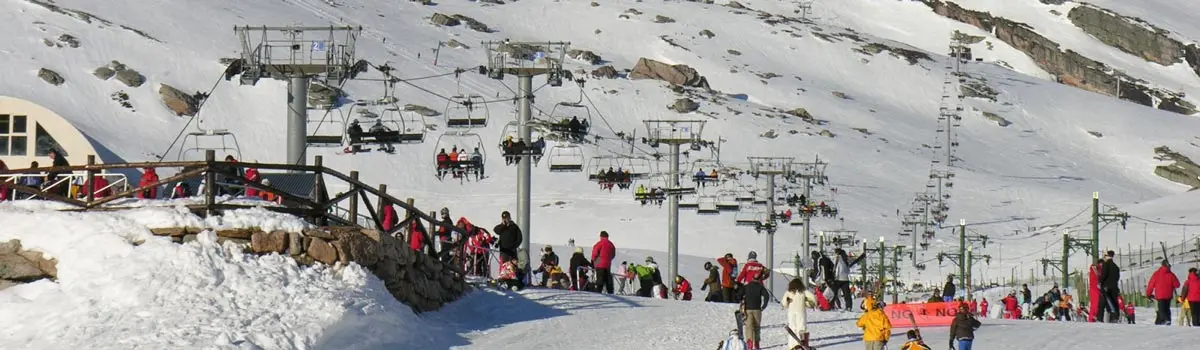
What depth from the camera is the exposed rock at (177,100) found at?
101 m

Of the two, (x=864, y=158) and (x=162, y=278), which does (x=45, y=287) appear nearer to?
(x=162, y=278)

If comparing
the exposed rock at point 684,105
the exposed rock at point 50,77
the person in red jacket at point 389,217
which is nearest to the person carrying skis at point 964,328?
the person in red jacket at point 389,217

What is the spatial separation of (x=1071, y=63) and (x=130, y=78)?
331 ft

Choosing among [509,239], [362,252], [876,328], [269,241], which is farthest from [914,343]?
[509,239]

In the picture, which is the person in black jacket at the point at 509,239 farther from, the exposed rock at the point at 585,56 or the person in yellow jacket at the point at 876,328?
the exposed rock at the point at 585,56

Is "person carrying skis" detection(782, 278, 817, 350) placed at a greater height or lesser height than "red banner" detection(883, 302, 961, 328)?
greater

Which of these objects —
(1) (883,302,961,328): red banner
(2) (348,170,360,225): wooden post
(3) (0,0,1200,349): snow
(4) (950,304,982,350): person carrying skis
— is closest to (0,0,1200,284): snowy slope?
(3) (0,0,1200,349): snow

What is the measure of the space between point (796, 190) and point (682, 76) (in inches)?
1278

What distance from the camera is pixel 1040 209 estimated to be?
102 meters

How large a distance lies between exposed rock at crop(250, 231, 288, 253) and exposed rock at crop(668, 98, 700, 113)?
96099 mm

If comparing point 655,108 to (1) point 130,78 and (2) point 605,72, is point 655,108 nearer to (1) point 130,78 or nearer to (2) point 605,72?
(2) point 605,72

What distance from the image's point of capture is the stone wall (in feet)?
71.6

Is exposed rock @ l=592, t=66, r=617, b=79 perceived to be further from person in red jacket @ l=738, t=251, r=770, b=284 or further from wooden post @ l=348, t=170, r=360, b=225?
wooden post @ l=348, t=170, r=360, b=225

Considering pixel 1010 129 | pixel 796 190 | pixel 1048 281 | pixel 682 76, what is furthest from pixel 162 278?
pixel 1010 129
